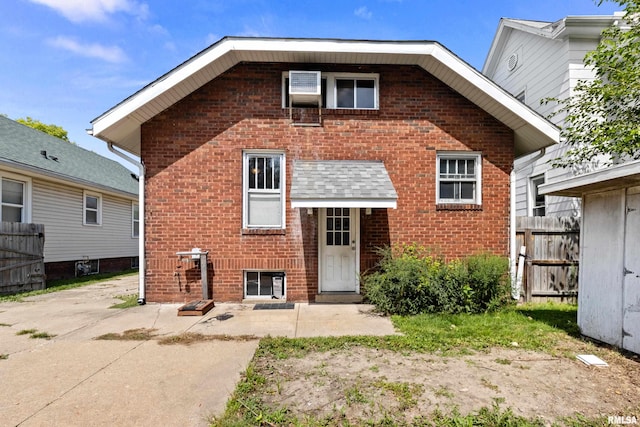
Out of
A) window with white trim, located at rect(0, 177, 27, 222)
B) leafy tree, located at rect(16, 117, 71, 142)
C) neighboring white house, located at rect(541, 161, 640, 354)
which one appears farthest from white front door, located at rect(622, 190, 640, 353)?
leafy tree, located at rect(16, 117, 71, 142)

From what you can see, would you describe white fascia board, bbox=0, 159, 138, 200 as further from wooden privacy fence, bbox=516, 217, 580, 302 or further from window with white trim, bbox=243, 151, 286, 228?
wooden privacy fence, bbox=516, 217, 580, 302

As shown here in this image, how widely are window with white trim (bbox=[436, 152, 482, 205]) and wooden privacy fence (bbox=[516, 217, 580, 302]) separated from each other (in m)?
1.64

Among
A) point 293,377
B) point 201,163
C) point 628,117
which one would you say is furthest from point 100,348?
point 628,117

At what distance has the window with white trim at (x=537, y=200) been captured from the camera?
10.0 m

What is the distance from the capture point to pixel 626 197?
181 inches

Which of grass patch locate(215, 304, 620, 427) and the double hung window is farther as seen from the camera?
the double hung window

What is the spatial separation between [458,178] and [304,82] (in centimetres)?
417

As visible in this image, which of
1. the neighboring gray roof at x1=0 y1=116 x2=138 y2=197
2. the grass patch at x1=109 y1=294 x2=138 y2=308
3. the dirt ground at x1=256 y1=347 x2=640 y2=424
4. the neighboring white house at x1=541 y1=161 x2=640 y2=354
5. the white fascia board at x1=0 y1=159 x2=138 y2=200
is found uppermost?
the neighboring gray roof at x1=0 y1=116 x2=138 y2=197

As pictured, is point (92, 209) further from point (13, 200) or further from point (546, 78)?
point (546, 78)

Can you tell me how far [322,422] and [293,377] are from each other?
0.92 m

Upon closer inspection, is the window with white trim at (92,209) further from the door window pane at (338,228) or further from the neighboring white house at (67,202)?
the door window pane at (338,228)

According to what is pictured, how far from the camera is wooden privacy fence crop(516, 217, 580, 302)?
7.56m

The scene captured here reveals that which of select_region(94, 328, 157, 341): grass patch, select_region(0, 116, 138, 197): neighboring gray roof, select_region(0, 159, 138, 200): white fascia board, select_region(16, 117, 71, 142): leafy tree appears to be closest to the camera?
select_region(94, 328, 157, 341): grass patch

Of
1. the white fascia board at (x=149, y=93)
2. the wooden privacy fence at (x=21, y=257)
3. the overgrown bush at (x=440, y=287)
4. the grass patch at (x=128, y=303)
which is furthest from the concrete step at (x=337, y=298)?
the wooden privacy fence at (x=21, y=257)
